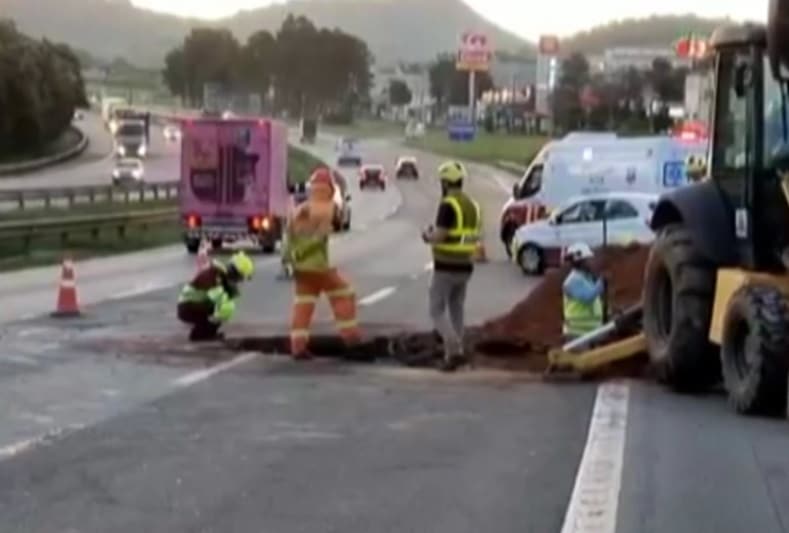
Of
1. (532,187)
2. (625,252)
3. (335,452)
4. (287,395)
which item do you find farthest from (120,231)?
(335,452)

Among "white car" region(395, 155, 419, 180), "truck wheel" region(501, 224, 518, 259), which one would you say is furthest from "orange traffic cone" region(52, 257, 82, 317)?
"white car" region(395, 155, 419, 180)

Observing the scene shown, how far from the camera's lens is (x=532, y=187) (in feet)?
159

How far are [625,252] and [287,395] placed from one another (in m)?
10.7

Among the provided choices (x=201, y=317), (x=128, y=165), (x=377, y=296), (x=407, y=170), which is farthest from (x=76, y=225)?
(x=407, y=170)

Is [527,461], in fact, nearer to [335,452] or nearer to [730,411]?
[335,452]

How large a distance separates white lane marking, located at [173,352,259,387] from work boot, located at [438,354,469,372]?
1907 millimetres

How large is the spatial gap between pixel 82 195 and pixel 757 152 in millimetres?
55977

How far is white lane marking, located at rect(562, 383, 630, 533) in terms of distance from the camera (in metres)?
9.87

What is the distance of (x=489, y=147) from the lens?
154 meters

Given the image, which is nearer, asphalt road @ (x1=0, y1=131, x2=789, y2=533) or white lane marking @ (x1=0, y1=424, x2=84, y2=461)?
asphalt road @ (x1=0, y1=131, x2=789, y2=533)

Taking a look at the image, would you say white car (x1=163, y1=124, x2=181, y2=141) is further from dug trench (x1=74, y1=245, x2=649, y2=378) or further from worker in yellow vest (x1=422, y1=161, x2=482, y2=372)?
worker in yellow vest (x1=422, y1=161, x2=482, y2=372)

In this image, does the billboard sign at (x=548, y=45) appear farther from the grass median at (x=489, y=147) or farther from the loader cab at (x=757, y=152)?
the loader cab at (x=757, y=152)

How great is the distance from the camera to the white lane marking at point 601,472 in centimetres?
987

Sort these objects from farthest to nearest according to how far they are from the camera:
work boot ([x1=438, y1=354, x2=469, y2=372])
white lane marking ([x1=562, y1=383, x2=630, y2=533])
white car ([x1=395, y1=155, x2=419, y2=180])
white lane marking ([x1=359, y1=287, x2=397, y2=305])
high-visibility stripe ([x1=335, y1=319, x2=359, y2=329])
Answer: white car ([x1=395, y1=155, x2=419, y2=180]) < white lane marking ([x1=359, y1=287, x2=397, y2=305]) < high-visibility stripe ([x1=335, y1=319, x2=359, y2=329]) < work boot ([x1=438, y1=354, x2=469, y2=372]) < white lane marking ([x1=562, y1=383, x2=630, y2=533])
